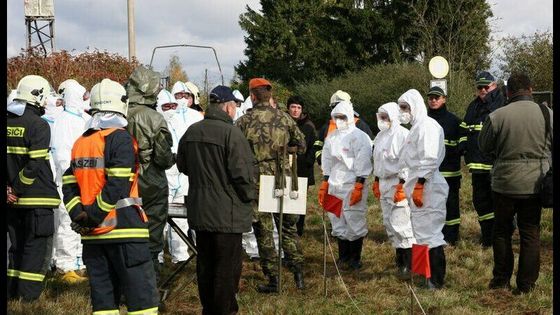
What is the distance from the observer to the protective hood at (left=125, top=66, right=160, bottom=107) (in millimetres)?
6375

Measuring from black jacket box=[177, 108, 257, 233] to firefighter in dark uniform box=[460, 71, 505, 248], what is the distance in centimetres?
427

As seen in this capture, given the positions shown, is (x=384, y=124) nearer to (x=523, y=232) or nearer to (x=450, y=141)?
(x=450, y=141)

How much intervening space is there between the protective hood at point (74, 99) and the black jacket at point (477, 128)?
472 centimetres

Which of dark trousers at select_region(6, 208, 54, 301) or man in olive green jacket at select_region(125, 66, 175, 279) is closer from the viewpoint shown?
man in olive green jacket at select_region(125, 66, 175, 279)

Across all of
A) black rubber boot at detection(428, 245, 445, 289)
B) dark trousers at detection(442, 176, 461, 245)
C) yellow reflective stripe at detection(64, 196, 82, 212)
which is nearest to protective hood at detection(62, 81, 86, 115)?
yellow reflective stripe at detection(64, 196, 82, 212)

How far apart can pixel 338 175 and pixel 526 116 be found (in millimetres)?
2677

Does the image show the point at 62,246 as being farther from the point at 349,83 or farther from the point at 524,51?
the point at 524,51

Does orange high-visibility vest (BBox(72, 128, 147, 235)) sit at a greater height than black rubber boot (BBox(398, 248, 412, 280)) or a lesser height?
greater

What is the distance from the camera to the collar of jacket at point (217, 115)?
585 centimetres

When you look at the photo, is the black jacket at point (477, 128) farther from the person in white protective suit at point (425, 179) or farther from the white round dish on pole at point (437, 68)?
the white round dish on pole at point (437, 68)

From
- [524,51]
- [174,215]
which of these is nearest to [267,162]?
[174,215]

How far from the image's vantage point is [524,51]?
3128 centimetres

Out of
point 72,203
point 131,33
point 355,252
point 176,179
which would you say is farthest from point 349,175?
point 131,33

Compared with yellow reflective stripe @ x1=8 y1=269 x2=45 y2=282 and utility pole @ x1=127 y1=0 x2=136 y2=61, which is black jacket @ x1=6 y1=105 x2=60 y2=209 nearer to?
yellow reflective stripe @ x1=8 y1=269 x2=45 y2=282
